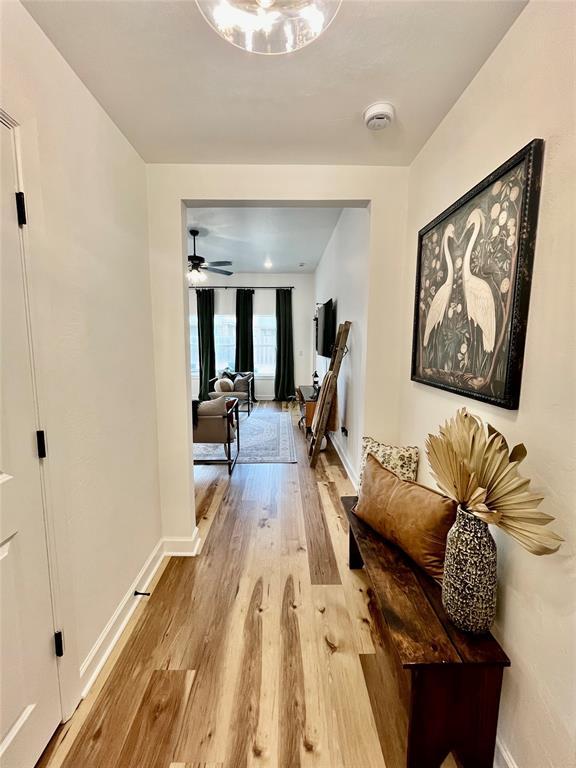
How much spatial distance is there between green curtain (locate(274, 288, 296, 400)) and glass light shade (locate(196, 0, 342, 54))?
6.05 meters

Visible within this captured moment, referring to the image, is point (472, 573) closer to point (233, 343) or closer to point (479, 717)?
point (479, 717)

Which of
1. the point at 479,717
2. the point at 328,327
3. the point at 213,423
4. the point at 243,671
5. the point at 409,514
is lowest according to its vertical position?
the point at 243,671

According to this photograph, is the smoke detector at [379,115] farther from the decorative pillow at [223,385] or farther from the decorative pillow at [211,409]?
the decorative pillow at [223,385]

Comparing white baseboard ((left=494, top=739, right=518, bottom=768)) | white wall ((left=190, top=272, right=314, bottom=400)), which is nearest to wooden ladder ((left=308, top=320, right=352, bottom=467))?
white baseboard ((left=494, top=739, right=518, bottom=768))

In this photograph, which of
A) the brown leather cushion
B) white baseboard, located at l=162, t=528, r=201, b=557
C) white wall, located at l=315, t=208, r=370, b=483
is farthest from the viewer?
white wall, located at l=315, t=208, r=370, b=483

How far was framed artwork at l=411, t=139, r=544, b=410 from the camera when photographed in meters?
1.01

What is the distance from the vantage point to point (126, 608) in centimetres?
166

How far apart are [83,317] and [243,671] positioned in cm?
169

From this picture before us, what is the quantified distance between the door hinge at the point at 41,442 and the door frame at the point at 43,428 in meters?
0.01

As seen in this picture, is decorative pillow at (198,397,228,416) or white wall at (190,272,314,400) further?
white wall at (190,272,314,400)

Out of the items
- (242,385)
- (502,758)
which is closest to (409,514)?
(502,758)

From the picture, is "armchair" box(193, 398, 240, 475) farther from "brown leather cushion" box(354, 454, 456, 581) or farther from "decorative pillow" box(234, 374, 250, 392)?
"decorative pillow" box(234, 374, 250, 392)

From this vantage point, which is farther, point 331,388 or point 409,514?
point 331,388

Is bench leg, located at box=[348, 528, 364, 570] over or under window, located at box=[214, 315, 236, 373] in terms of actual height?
under
